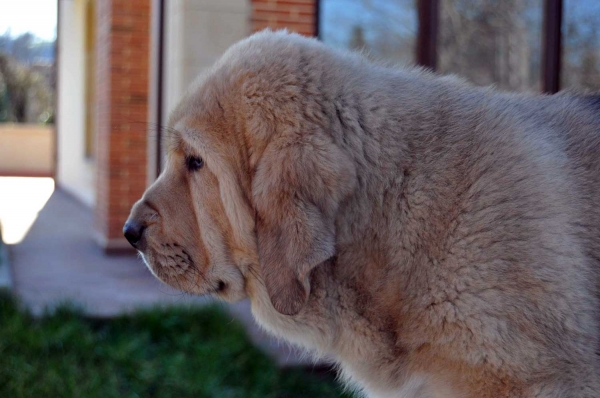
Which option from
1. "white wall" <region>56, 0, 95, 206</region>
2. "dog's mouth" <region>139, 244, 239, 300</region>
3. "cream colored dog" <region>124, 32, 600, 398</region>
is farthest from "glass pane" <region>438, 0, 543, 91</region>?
"white wall" <region>56, 0, 95, 206</region>

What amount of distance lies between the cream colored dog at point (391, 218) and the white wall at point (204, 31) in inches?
159

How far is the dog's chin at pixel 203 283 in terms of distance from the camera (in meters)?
3.00

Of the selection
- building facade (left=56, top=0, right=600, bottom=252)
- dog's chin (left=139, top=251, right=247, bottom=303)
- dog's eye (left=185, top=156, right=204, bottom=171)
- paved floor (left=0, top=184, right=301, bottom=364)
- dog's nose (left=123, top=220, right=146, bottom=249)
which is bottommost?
paved floor (left=0, top=184, right=301, bottom=364)

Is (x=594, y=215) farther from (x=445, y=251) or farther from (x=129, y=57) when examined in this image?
(x=129, y=57)

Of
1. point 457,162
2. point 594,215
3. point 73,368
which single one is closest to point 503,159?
point 457,162

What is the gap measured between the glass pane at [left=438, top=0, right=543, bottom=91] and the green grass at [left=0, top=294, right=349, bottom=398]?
3.57 metres

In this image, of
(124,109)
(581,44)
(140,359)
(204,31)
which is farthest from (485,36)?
(140,359)

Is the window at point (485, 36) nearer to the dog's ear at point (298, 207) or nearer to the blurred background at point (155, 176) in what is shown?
the blurred background at point (155, 176)

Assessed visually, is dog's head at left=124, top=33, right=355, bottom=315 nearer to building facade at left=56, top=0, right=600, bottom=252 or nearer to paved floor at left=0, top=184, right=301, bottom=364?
paved floor at left=0, top=184, right=301, bottom=364

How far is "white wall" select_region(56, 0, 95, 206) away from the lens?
1656 cm

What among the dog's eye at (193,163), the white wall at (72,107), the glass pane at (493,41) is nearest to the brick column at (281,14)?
the glass pane at (493,41)

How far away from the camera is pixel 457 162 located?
2648mm

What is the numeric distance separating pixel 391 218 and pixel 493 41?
19.0 feet

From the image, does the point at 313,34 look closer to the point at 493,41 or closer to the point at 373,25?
the point at 373,25
